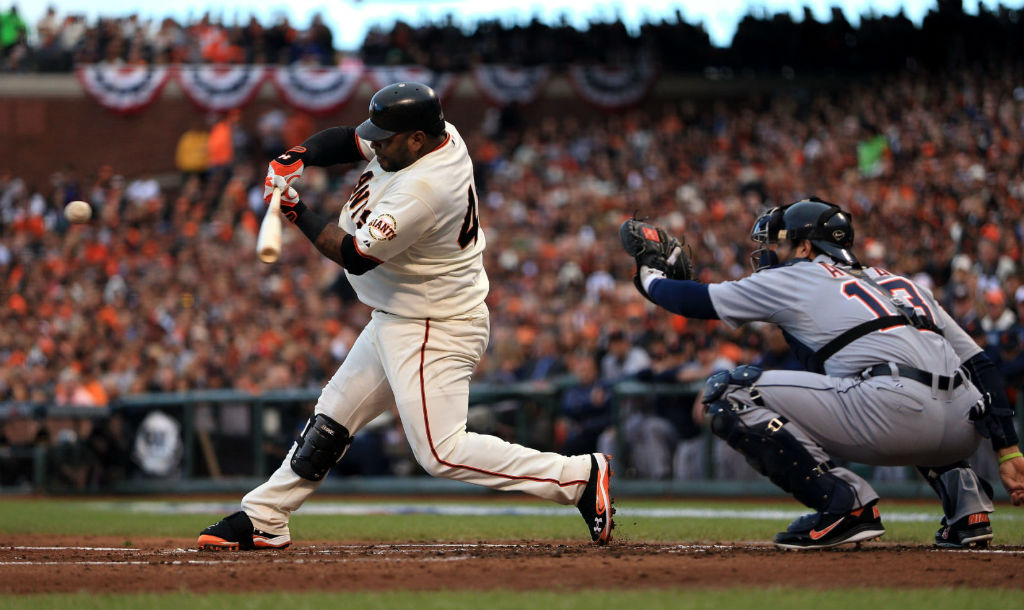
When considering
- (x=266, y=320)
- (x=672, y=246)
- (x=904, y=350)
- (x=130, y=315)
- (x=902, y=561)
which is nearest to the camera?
(x=902, y=561)

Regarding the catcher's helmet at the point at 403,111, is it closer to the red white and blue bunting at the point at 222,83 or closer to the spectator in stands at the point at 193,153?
the spectator in stands at the point at 193,153

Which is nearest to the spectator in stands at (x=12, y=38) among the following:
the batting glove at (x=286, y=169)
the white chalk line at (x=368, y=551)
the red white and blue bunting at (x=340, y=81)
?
the red white and blue bunting at (x=340, y=81)

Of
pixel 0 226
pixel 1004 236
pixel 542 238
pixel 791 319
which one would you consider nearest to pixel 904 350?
pixel 791 319

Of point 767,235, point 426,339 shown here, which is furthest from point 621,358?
point 426,339

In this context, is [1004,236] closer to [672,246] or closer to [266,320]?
[672,246]

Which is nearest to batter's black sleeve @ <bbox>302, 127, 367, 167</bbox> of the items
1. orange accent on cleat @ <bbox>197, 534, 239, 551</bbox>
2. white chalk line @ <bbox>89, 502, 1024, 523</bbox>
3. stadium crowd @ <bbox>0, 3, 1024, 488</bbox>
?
orange accent on cleat @ <bbox>197, 534, 239, 551</bbox>

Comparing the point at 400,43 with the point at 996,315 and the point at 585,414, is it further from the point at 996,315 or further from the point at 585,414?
the point at 996,315
